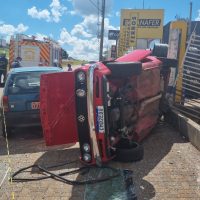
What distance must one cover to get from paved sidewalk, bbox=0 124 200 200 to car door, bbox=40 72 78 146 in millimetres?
582

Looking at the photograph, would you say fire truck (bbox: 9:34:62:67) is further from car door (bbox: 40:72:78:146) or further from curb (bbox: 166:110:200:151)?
car door (bbox: 40:72:78:146)

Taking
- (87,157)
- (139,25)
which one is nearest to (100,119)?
(87,157)

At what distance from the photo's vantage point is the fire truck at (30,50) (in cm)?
2388

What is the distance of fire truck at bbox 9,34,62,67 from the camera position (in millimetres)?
23875

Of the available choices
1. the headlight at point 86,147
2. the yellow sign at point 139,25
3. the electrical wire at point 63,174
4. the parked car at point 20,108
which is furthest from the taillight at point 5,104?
the yellow sign at point 139,25

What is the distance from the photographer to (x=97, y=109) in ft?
19.2

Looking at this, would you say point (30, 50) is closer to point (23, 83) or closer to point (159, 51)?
point (23, 83)

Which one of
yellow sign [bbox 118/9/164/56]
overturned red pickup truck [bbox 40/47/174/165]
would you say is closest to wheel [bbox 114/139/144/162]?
overturned red pickup truck [bbox 40/47/174/165]

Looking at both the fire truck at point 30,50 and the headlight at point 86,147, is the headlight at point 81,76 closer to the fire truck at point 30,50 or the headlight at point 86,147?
the headlight at point 86,147

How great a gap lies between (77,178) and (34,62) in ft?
63.3

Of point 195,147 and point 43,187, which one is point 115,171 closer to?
point 43,187

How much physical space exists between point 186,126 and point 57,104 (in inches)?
122

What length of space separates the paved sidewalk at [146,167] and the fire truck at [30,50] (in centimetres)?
1578

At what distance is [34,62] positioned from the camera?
24406 millimetres
